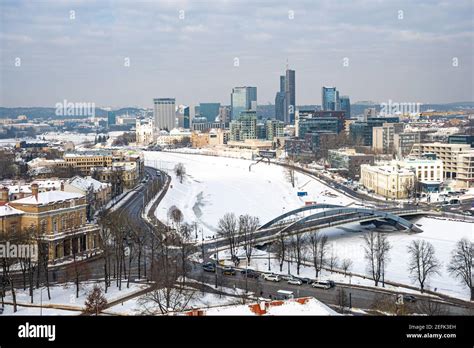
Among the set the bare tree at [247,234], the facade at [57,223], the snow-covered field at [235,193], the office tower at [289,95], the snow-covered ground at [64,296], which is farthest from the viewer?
the office tower at [289,95]

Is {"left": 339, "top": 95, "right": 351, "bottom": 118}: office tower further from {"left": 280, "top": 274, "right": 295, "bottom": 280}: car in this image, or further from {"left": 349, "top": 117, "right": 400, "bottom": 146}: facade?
{"left": 280, "top": 274, "right": 295, "bottom": 280}: car

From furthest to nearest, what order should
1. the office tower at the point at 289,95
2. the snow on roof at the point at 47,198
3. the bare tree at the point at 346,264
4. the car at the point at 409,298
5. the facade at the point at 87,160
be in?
the office tower at the point at 289,95 → the facade at the point at 87,160 → the snow on roof at the point at 47,198 → the bare tree at the point at 346,264 → the car at the point at 409,298

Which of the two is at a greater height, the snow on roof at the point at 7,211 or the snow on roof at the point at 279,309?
the snow on roof at the point at 279,309

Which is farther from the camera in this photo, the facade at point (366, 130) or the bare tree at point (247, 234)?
the facade at point (366, 130)

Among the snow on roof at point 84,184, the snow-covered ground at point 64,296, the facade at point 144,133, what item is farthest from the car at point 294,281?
the facade at point 144,133

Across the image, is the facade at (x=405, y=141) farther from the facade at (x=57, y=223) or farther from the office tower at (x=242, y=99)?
the office tower at (x=242, y=99)

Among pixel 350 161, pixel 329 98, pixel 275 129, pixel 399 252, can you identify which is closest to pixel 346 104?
pixel 329 98
